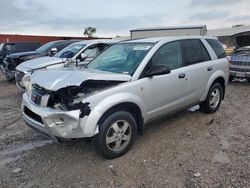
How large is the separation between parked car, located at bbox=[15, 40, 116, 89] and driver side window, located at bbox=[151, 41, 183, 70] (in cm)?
325

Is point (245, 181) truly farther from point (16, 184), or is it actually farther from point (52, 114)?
point (16, 184)

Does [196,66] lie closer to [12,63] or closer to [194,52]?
[194,52]

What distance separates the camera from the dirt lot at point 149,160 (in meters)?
3.72

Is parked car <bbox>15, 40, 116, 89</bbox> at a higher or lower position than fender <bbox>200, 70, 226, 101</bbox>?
higher

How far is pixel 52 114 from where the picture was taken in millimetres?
3797

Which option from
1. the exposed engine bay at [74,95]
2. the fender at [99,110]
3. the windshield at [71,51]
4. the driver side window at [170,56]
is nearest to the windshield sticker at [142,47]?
the driver side window at [170,56]

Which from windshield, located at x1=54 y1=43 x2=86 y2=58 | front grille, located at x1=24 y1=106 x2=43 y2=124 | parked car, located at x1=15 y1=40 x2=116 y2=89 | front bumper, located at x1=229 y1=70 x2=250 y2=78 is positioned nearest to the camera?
front grille, located at x1=24 y1=106 x2=43 y2=124

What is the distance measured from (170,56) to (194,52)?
2.75 feet

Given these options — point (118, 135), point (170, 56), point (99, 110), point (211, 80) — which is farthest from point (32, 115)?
point (211, 80)

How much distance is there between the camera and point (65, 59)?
899cm

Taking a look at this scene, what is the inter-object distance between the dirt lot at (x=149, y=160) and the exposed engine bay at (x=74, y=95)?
0.91 m

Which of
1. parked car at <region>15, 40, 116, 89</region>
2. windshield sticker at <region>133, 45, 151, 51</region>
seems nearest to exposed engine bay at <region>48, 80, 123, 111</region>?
windshield sticker at <region>133, 45, 151, 51</region>

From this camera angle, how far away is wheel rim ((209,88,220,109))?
6.46m

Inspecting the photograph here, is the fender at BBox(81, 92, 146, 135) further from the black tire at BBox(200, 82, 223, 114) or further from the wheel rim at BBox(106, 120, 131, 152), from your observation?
the black tire at BBox(200, 82, 223, 114)
